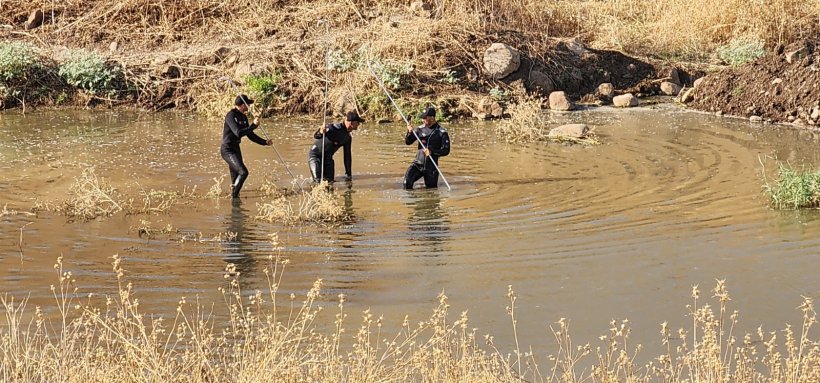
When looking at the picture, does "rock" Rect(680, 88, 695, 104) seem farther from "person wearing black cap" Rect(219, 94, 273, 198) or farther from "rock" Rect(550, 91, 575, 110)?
"person wearing black cap" Rect(219, 94, 273, 198)

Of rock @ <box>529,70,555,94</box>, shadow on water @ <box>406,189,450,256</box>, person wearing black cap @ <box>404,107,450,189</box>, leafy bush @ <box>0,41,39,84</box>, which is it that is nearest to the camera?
shadow on water @ <box>406,189,450,256</box>

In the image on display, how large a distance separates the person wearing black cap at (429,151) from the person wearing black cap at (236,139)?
2.23 m

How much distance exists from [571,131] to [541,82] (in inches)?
178

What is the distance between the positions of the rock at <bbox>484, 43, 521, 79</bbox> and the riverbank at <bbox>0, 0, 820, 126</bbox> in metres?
0.03

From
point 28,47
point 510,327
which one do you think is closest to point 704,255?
point 510,327

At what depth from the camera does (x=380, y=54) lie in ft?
75.9

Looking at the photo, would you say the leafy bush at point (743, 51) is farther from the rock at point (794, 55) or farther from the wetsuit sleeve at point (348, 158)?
the wetsuit sleeve at point (348, 158)

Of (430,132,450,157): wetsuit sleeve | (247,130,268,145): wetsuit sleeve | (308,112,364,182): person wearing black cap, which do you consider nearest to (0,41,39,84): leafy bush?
(247,130,268,145): wetsuit sleeve

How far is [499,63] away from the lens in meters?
23.3

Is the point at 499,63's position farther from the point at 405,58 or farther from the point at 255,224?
the point at 255,224

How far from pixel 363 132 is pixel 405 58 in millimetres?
3081

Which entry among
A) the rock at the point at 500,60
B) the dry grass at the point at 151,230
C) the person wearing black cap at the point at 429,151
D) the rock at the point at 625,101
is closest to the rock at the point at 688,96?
the rock at the point at 625,101

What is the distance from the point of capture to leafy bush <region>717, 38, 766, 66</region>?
957 inches

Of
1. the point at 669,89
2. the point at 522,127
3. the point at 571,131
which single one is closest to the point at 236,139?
the point at 522,127
